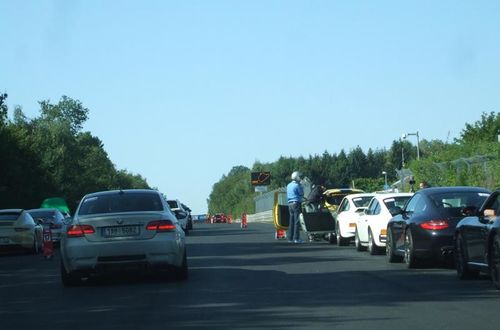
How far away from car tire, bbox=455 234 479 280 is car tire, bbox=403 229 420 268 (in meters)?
1.68

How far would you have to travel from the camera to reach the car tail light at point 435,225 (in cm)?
1688

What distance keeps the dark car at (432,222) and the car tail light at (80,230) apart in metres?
5.57

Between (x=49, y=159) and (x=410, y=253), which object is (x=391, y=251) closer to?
(x=410, y=253)

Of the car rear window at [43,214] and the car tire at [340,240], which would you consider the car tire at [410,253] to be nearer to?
the car tire at [340,240]

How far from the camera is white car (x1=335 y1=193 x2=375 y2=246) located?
25.6 meters

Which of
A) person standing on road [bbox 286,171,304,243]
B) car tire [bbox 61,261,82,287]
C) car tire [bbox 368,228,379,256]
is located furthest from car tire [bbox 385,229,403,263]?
person standing on road [bbox 286,171,304,243]

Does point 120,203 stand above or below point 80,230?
above

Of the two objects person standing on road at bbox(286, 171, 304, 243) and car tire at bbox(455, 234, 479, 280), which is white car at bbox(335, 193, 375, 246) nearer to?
person standing on road at bbox(286, 171, 304, 243)

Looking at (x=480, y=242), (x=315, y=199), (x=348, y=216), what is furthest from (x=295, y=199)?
(x=480, y=242)

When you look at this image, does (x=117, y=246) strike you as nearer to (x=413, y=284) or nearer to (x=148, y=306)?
(x=148, y=306)

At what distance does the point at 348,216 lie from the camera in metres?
25.7

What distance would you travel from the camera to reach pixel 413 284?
14914 millimetres

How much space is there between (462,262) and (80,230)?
591cm

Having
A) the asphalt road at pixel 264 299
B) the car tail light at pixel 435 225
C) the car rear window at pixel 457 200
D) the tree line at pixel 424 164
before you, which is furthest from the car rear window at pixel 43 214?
the car tail light at pixel 435 225
